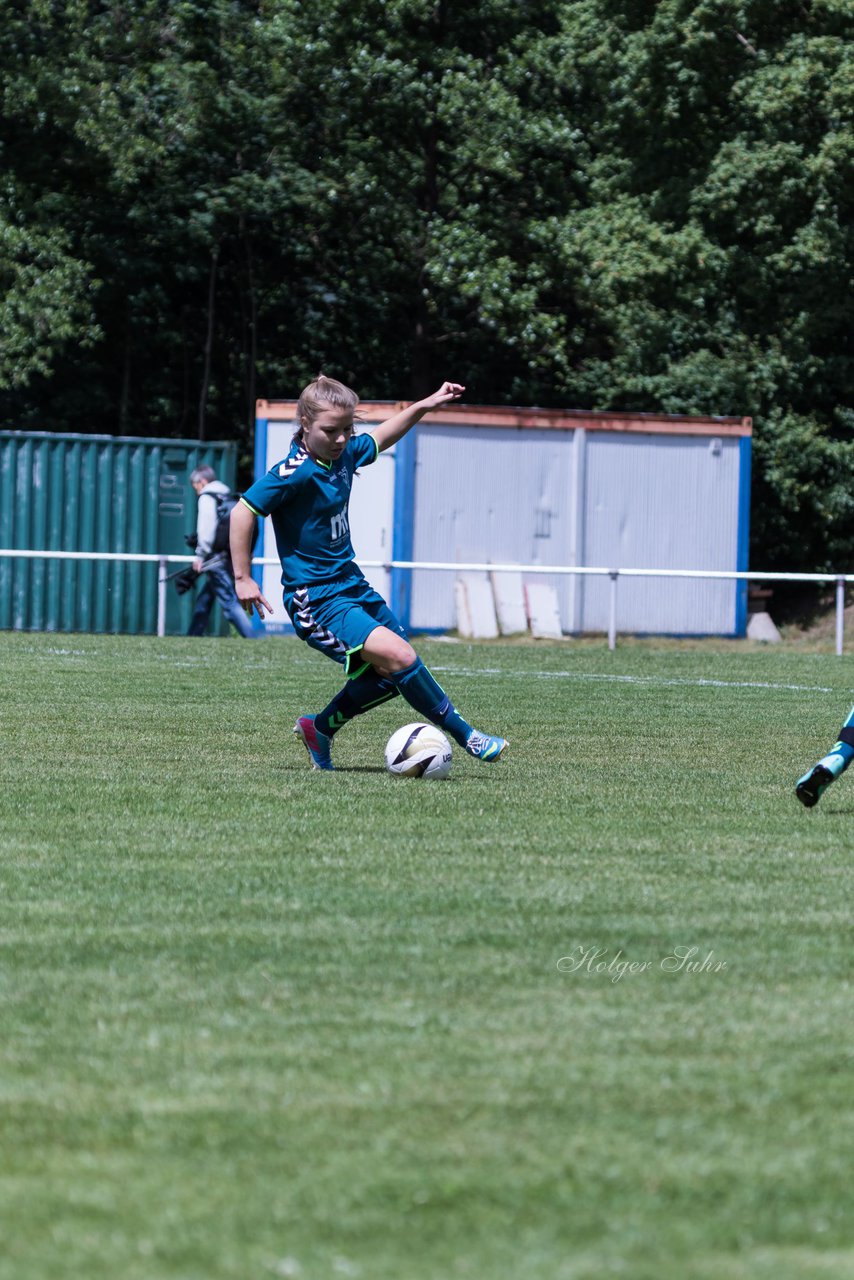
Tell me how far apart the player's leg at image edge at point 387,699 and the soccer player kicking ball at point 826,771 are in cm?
173

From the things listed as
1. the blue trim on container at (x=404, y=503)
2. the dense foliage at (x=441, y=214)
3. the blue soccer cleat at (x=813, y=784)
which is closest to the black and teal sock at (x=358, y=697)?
the blue soccer cleat at (x=813, y=784)

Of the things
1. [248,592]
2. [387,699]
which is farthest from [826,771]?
[248,592]

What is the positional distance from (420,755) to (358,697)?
50 centimetres

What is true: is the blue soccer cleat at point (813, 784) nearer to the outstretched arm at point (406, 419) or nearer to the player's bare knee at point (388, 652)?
the player's bare knee at point (388, 652)

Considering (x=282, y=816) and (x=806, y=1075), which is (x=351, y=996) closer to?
(x=806, y=1075)

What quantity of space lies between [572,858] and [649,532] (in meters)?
20.0

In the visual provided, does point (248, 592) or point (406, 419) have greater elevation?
point (406, 419)

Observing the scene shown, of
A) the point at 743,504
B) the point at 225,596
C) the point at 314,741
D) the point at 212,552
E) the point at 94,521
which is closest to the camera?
the point at 314,741

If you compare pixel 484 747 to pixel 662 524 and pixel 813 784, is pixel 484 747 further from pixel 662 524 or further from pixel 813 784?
pixel 662 524

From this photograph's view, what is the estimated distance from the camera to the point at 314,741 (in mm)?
8789

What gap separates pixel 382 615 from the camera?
880 centimetres

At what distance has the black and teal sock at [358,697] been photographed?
872 cm

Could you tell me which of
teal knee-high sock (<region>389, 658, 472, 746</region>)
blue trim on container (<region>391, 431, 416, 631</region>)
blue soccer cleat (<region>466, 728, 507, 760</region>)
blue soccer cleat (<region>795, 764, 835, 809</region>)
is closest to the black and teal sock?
teal knee-high sock (<region>389, 658, 472, 746</region>)

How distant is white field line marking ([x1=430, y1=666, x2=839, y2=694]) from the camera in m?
15.2
